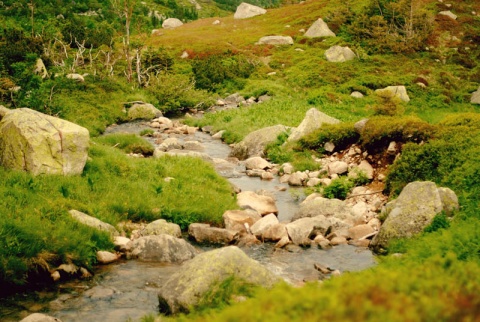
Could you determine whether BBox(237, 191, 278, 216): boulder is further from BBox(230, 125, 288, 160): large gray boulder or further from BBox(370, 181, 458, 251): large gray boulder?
BBox(230, 125, 288, 160): large gray boulder

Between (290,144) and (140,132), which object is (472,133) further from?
(140,132)

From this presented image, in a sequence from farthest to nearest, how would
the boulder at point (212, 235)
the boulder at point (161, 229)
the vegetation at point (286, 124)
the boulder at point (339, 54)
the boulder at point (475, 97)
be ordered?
the boulder at point (339, 54), the boulder at point (475, 97), the boulder at point (212, 235), the boulder at point (161, 229), the vegetation at point (286, 124)

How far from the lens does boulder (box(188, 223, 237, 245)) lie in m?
13.8

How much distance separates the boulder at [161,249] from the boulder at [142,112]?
21.6 m

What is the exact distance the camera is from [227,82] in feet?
148

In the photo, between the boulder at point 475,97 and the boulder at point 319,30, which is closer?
the boulder at point 475,97

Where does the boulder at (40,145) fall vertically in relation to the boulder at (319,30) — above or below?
above

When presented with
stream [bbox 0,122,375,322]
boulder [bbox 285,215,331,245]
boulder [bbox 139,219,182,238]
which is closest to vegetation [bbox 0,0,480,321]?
stream [bbox 0,122,375,322]

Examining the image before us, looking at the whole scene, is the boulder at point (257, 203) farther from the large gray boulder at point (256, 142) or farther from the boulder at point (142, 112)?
the boulder at point (142, 112)

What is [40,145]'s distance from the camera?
14.7 metres

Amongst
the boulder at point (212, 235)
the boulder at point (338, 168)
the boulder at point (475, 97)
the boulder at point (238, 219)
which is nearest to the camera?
the boulder at point (212, 235)

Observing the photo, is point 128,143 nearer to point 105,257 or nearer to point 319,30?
point 105,257

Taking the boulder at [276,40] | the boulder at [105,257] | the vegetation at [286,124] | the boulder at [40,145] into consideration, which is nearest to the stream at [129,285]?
the boulder at [105,257]

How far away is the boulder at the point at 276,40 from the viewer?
192ft
